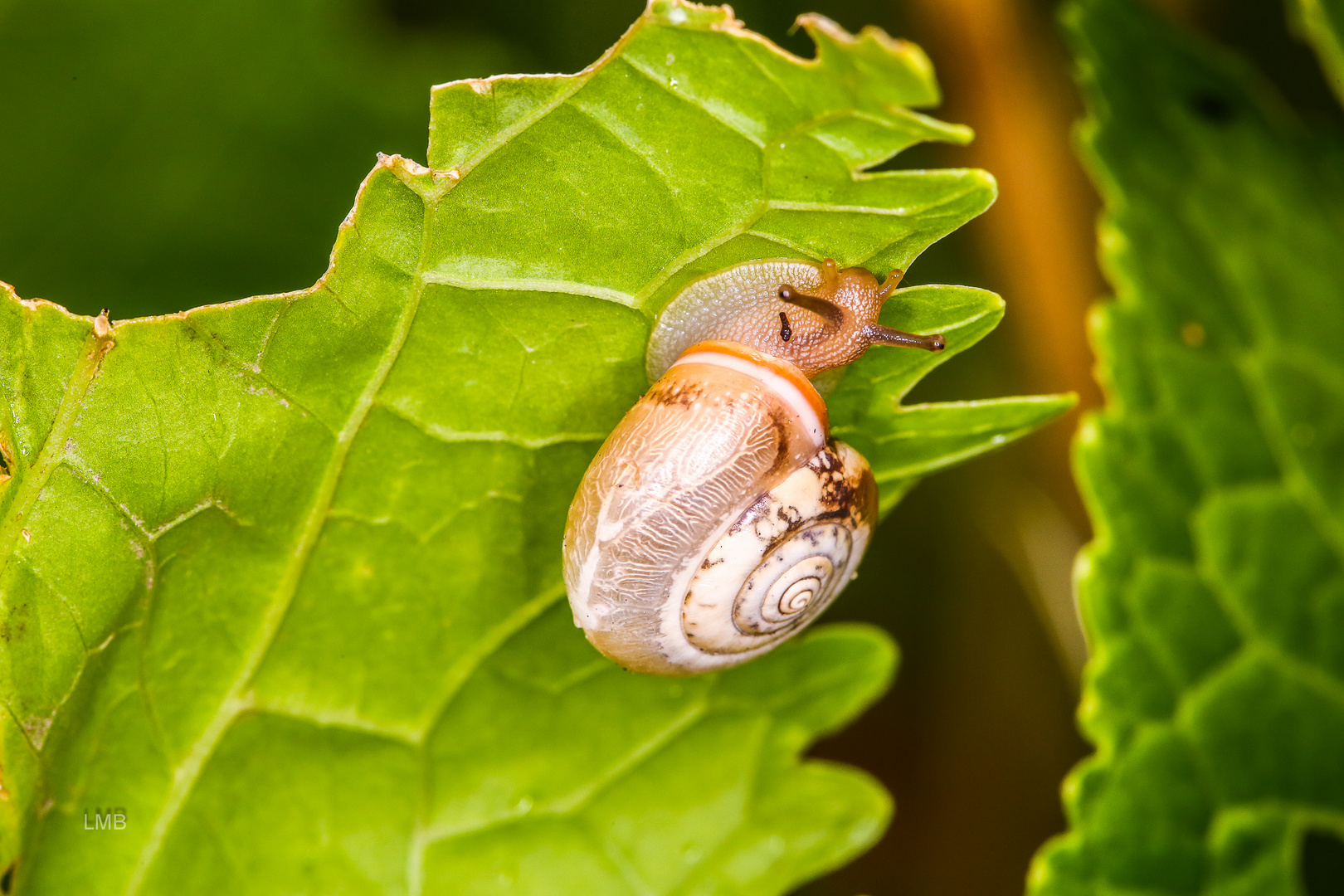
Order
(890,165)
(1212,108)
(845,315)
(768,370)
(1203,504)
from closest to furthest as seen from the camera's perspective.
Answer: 1. (845,315)
2. (768,370)
3. (1203,504)
4. (1212,108)
5. (890,165)

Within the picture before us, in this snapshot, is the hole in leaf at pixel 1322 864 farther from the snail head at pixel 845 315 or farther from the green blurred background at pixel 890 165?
the snail head at pixel 845 315

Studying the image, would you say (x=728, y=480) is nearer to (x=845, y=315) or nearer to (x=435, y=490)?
(x=845, y=315)

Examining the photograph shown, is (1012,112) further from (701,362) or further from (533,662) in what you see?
(533,662)

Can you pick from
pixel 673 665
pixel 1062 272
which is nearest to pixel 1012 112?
pixel 1062 272

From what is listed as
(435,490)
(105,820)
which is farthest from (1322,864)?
(105,820)

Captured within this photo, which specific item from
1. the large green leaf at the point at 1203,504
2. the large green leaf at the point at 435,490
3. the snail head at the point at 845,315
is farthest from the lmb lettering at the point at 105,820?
the large green leaf at the point at 1203,504

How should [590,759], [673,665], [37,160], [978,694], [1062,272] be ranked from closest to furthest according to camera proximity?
[673,665]
[590,759]
[37,160]
[1062,272]
[978,694]
